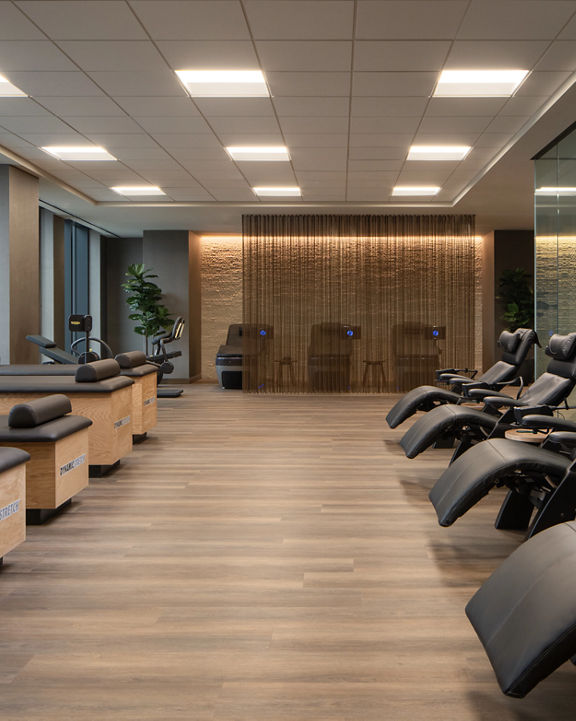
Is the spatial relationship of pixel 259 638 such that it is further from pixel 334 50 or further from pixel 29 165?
pixel 29 165

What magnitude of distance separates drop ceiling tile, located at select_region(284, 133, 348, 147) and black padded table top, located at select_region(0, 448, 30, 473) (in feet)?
16.5

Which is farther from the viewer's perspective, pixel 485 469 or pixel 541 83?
pixel 541 83

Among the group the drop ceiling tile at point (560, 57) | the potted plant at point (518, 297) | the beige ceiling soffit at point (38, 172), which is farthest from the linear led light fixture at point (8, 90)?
the potted plant at point (518, 297)

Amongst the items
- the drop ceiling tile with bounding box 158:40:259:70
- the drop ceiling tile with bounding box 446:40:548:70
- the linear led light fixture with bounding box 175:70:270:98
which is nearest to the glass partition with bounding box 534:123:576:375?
the drop ceiling tile with bounding box 446:40:548:70

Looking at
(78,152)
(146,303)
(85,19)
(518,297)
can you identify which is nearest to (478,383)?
(85,19)

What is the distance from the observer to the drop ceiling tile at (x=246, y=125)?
21.2ft

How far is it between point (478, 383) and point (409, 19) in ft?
10.6

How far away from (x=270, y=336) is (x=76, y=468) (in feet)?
25.5

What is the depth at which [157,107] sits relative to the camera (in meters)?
6.15

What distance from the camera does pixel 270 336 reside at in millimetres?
11578

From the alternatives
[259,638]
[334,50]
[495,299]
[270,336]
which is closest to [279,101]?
[334,50]

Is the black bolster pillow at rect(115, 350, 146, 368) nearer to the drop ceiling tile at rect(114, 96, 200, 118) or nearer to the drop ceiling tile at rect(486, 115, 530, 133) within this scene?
the drop ceiling tile at rect(114, 96, 200, 118)

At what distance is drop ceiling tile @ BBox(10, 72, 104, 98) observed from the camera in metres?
5.41

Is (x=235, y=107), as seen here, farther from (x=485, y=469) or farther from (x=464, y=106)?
(x=485, y=469)
